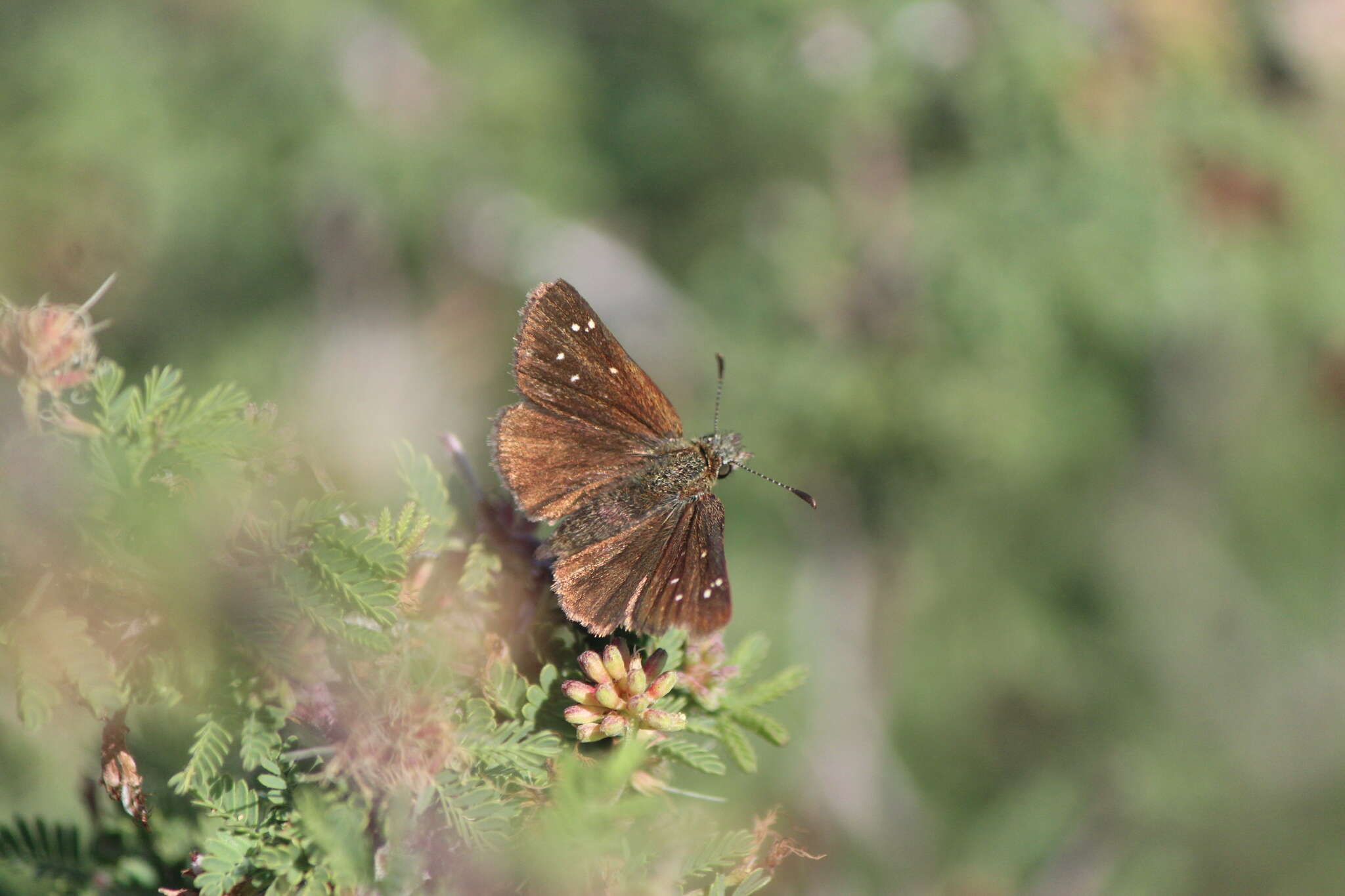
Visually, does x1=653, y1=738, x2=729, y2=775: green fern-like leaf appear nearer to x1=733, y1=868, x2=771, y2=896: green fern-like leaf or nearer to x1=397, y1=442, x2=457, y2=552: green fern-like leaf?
x1=733, y1=868, x2=771, y2=896: green fern-like leaf

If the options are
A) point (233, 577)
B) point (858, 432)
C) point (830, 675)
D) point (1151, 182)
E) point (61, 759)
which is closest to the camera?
point (233, 577)

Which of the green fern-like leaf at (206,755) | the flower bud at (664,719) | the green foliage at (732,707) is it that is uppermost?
the green foliage at (732,707)

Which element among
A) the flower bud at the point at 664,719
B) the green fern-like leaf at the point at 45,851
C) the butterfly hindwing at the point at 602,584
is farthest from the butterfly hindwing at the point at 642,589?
the green fern-like leaf at the point at 45,851

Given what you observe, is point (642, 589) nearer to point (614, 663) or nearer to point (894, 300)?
point (614, 663)

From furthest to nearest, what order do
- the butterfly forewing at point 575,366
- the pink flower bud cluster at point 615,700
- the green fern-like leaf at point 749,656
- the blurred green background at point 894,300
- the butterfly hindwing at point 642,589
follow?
the blurred green background at point 894,300 → the butterfly forewing at point 575,366 → the green fern-like leaf at point 749,656 → the butterfly hindwing at point 642,589 → the pink flower bud cluster at point 615,700

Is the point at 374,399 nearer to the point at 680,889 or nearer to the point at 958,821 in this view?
the point at 958,821

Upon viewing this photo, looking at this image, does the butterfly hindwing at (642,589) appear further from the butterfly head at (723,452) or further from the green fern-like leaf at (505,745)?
the butterfly head at (723,452)

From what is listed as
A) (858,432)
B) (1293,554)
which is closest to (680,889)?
(858,432)
